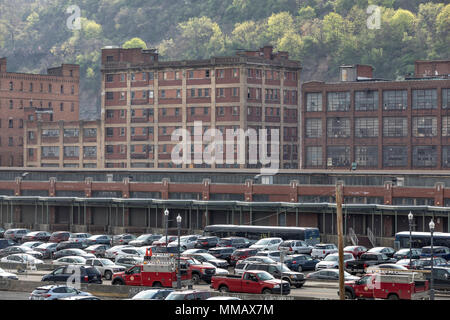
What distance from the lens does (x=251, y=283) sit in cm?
4956

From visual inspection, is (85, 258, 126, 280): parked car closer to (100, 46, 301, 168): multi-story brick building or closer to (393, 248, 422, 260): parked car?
(393, 248, 422, 260): parked car

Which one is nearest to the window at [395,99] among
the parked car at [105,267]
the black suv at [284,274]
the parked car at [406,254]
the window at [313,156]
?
the window at [313,156]

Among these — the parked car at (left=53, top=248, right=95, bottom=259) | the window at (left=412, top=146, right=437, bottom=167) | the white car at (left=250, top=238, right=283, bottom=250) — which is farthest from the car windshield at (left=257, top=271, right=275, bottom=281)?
the window at (left=412, top=146, right=437, bottom=167)

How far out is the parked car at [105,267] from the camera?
59269mm

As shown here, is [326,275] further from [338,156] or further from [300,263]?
[338,156]

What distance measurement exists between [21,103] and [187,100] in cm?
3820

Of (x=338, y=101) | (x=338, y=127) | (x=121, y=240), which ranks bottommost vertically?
(x=121, y=240)

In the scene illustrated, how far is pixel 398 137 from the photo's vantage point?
118875mm

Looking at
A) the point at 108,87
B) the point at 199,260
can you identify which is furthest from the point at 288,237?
the point at 108,87

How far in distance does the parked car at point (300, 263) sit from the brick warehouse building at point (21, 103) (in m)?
92.2

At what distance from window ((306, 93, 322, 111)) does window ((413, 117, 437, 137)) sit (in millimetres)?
13350

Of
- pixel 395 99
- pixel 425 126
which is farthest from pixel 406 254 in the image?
pixel 395 99

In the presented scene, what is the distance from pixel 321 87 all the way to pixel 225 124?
51.1ft
